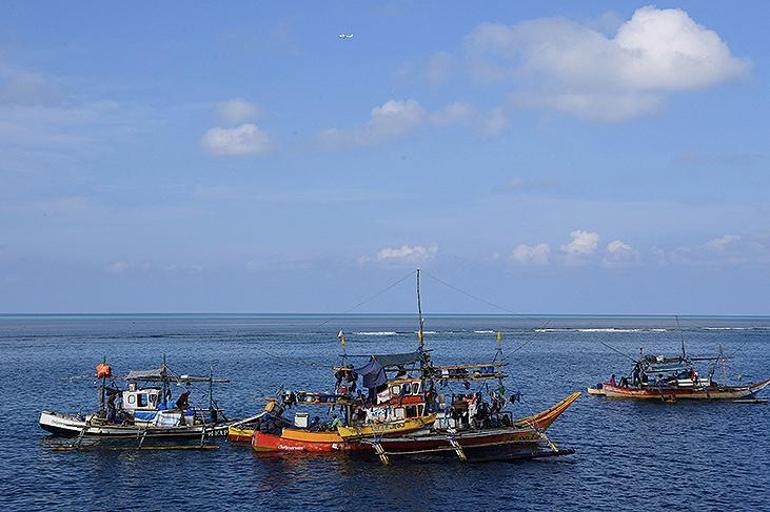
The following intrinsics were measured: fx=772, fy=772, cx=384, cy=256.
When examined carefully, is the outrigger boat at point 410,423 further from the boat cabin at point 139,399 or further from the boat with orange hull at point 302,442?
the boat cabin at point 139,399

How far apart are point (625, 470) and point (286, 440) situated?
23.1 metres

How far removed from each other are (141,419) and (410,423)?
21276 mm

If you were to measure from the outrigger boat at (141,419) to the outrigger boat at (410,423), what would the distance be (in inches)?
240

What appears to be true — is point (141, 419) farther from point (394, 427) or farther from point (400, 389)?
point (400, 389)

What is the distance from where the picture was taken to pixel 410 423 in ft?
175

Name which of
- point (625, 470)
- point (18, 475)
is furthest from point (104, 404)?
point (625, 470)

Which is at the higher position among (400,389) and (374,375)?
(374,375)

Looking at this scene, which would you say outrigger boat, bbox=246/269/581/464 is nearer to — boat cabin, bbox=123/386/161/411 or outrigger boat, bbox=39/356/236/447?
outrigger boat, bbox=39/356/236/447

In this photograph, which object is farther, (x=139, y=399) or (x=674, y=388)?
(x=674, y=388)

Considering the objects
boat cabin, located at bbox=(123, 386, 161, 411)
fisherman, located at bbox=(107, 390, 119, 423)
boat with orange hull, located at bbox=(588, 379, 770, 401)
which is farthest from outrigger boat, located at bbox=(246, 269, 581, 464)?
boat with orange hull, located at bbox=(588, 379, 770, 401)

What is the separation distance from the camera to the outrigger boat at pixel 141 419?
57781 mm

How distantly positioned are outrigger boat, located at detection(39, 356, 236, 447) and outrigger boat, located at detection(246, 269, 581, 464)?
611 centimetres

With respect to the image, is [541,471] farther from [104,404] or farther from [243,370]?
[243,370]

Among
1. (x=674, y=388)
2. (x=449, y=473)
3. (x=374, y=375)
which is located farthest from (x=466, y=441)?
(x=674, y=388)
